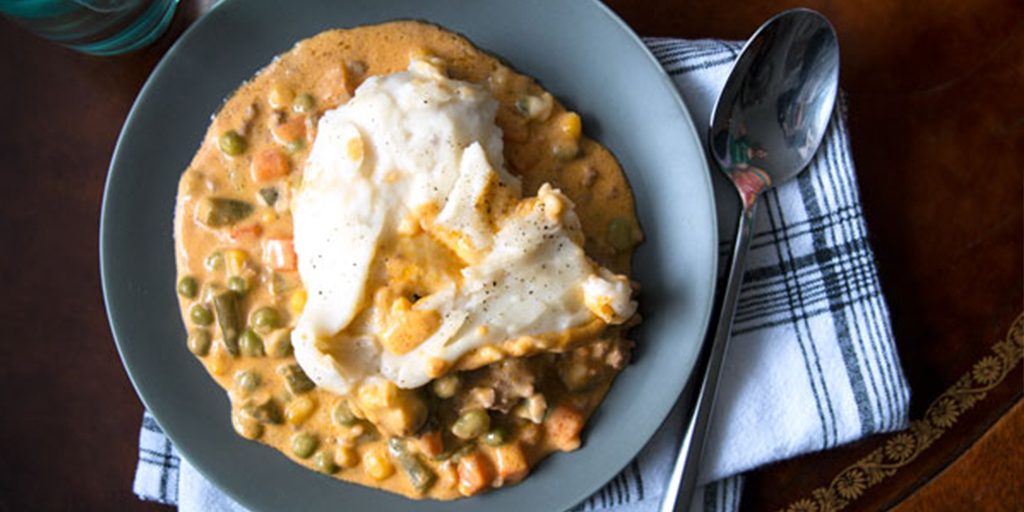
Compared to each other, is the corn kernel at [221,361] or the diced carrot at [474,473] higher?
the corn kernel at [221,361]

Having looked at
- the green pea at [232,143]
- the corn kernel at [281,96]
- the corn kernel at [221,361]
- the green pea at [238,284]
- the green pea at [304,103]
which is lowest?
the corn kernel at [221,361]

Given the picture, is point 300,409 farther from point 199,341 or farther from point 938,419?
point 938,419

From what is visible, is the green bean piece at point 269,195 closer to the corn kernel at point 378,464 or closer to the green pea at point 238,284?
the green pea at point 238,284

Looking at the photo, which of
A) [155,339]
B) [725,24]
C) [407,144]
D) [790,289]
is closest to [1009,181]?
[790,289]

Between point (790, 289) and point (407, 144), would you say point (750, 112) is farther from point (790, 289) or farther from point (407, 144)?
point (407, 144)

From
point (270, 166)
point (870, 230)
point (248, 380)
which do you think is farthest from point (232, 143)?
point (870, 230)

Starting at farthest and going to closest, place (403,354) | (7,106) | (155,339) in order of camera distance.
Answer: (7,106), (155,339), (403,354)

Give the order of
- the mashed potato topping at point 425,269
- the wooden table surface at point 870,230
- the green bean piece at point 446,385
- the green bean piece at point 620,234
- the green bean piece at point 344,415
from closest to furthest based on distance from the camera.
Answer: the mashed potato topping at point 425,269, the green bean piece at point 446,385, the green bean piece at point 344,415, the green bean piece at point 620,234, the wooden table surface at point 870,230

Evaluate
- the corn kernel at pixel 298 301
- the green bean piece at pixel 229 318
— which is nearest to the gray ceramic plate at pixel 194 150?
the green bean piece at pixel 229 318
